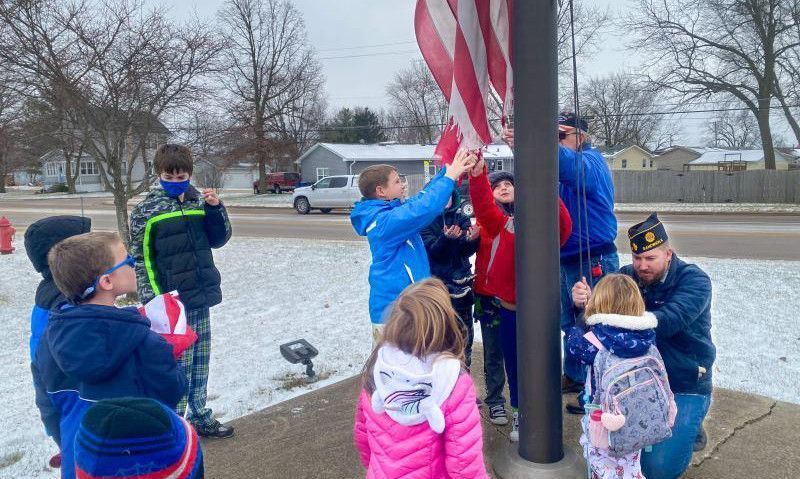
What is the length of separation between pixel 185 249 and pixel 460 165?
1783 mm

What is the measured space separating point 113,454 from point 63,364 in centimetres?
82

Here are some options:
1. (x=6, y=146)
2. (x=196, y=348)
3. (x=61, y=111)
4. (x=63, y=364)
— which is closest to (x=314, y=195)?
(x=6, y=146)

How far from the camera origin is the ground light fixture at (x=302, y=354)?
16.2 ft

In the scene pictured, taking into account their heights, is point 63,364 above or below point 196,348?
above

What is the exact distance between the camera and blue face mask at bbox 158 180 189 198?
12.2 feet

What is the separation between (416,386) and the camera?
2.18m

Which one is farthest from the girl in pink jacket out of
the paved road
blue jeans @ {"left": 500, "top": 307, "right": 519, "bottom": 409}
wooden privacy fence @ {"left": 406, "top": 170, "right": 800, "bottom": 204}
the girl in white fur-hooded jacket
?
wooden privacy fence @ {"left": 406, "top": 170, "right": 800, "bottom": 204}

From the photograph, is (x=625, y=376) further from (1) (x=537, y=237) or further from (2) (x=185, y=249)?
(2) (x=185, y=249)

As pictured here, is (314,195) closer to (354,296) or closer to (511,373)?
(354,296)

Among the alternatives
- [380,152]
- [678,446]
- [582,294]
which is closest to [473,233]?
[582,294]

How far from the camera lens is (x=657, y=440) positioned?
2.75 metres

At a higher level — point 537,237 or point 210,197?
point 210,197

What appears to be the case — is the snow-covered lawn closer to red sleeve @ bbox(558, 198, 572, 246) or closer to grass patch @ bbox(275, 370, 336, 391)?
grass patch @ bbox(275, 370, 336, 391)

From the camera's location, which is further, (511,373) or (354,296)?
(354,296)
